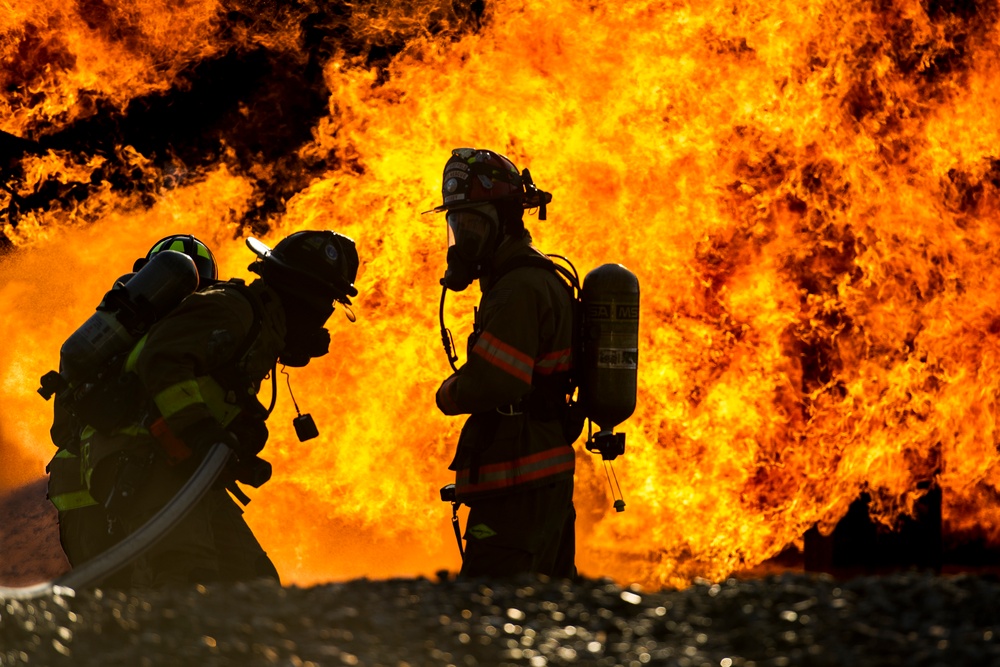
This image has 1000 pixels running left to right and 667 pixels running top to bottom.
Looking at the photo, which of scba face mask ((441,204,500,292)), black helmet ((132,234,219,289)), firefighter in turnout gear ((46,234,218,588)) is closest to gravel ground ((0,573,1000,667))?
scba face mask ((441,204,500,292))

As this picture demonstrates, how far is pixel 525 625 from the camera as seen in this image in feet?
14.6

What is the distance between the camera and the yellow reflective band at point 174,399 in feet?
20.3

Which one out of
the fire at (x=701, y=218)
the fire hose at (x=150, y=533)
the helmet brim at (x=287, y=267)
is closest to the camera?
the fire hose at (x=150, y=533)

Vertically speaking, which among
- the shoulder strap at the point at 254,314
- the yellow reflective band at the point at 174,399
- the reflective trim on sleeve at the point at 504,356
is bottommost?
the yellow reflective band at the point at 174,399

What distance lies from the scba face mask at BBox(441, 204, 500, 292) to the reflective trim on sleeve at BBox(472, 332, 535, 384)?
0.62 m

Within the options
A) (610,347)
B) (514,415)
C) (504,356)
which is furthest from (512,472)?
(610,347)

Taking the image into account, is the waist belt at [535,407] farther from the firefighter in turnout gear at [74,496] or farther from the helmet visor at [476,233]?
the firefighter in turnout gear at [74,496]

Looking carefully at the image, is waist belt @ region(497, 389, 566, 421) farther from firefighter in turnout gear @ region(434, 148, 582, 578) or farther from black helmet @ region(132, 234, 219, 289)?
black helmet @ region(132, 234, 219, 289)

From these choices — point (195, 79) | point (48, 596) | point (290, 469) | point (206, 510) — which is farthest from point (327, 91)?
point (48, 596)

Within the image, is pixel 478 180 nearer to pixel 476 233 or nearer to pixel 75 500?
pixel 476 233

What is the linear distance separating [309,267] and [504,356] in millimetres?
1486

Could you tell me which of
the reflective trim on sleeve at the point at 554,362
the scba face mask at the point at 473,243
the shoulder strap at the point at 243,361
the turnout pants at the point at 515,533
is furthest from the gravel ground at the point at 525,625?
the scba face mask at the point at 473,243

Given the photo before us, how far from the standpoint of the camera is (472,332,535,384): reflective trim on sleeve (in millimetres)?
6229

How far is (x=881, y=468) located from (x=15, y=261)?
10.3m
